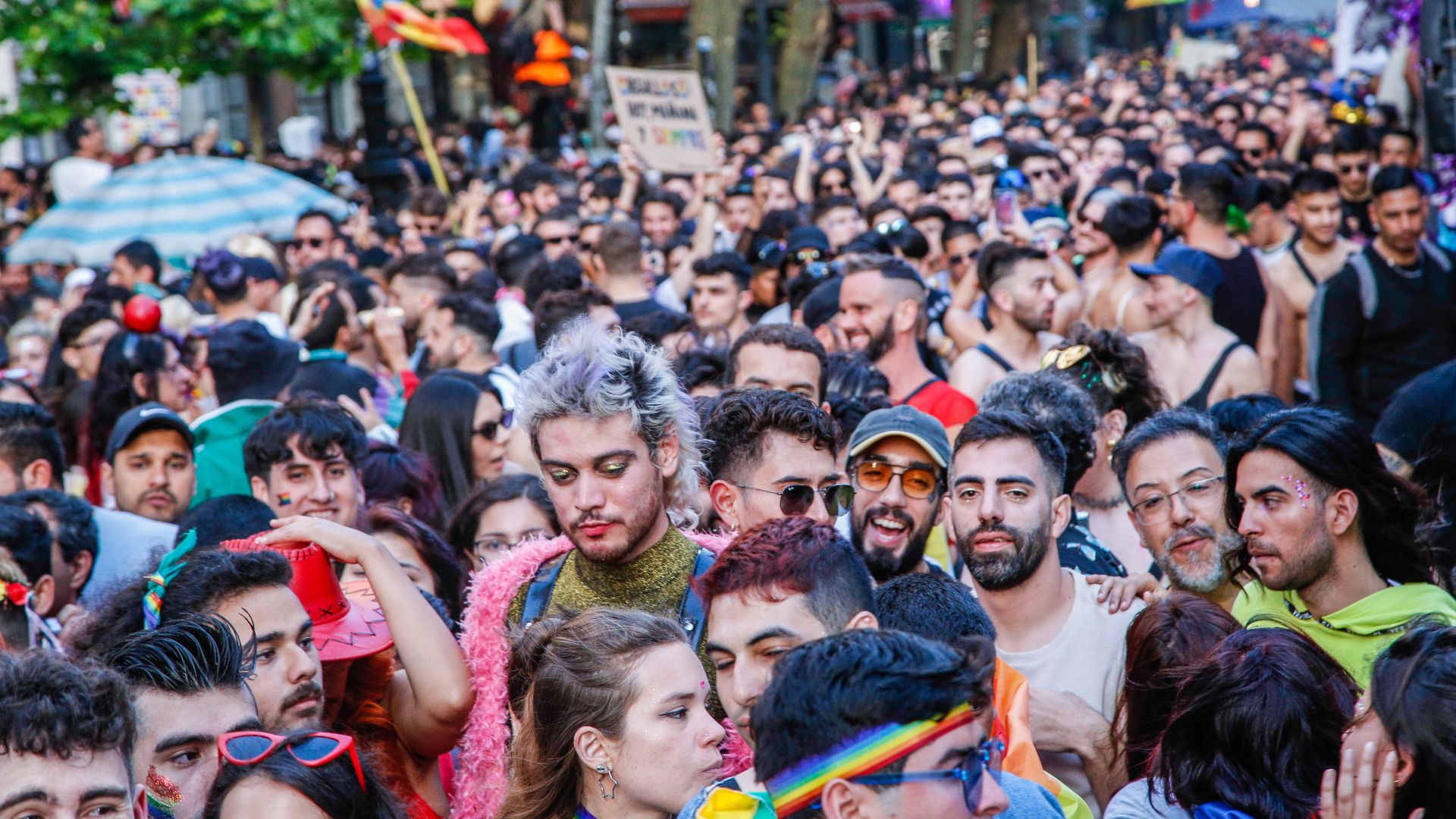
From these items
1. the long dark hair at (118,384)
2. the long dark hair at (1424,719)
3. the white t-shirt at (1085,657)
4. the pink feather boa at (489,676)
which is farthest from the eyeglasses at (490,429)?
the long dark hair at (1424,719)

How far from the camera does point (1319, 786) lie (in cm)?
292

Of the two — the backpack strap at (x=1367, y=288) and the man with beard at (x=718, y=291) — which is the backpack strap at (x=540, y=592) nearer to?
the man with beard at (x=718, y=291)

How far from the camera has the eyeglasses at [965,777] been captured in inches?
91.8

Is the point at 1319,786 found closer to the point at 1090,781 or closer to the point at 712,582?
the point at 1090,781

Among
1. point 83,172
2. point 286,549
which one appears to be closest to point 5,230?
point 83,172

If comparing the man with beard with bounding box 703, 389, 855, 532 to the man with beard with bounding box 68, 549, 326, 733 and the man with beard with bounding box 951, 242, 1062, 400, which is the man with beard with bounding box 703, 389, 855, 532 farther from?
the man with beard with bounding box 951, 242, 1062, 400

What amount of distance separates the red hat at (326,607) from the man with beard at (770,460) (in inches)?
41.3

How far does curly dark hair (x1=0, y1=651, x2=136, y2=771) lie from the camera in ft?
9.54

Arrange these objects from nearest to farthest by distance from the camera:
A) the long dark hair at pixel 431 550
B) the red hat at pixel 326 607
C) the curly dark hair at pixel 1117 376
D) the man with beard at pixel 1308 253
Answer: the red hat at pixel 326 607 → the long dark hair at pixel 431 550 → the curly dark hair at pixel 1117 376 → the man with beard at pixel 1308 253

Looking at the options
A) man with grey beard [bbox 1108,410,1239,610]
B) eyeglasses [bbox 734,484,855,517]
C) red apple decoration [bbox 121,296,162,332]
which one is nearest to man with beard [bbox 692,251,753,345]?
red apple decoration [bbox 121,296,162,332]

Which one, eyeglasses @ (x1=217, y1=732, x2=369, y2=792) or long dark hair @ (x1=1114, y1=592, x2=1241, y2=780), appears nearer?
eyeglasses @ (x1=217, y1=732, x2=369, y2=792)

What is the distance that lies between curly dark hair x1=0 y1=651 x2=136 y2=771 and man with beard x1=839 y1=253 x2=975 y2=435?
387cm

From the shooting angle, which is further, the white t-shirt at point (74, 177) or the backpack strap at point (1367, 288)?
the white t-shirt at point (74, 177)

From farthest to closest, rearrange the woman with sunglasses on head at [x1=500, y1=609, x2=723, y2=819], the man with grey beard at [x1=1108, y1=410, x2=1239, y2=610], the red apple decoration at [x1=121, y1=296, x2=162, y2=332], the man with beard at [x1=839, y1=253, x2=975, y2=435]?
the red apple decoration at [x1=121, y1=296, x2=162, y2=332]
the man with beard at [x1=839, y1=253, x2=975, y2=435]
the man with grey beard at [x1=1108, y1=410, x2=1239, y2=610]
the woman with sunglasses on head at [x1=500, y1=609, x2=723, y2=819]
